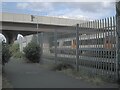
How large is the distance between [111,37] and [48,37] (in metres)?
9.66

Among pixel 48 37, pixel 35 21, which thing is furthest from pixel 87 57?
pixel 35 21

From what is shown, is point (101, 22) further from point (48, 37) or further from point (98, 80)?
point (48, 37)

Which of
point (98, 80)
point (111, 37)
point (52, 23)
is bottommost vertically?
point (98, 80)

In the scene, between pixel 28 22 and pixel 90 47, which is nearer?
pixel 90 47

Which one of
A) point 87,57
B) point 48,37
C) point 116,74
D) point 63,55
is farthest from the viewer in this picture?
point 48,37

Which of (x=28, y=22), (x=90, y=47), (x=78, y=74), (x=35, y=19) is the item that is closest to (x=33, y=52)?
(x=78, y=74)

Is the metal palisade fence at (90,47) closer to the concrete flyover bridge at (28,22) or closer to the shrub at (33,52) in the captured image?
the shrub at (33,52)

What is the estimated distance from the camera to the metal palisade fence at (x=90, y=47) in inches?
414

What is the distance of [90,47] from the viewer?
12.5 m

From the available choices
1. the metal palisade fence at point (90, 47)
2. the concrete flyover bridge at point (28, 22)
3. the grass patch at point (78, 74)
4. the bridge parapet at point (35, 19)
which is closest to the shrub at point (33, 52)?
the metal palisade fence at point (90, 47)

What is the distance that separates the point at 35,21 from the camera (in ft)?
163

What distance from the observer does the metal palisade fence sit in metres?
10.5

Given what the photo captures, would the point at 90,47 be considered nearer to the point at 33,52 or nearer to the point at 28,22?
the point at 33,52

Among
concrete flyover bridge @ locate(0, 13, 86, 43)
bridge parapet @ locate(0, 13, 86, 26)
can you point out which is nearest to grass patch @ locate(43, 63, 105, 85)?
concrete flyover bridge @ locate(0, 13, 86, 43)
